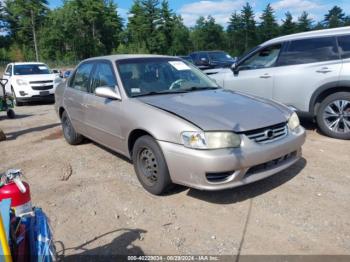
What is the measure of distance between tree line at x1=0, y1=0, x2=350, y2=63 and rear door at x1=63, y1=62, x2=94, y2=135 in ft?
171

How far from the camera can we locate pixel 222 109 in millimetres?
3961

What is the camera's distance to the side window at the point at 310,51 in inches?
241

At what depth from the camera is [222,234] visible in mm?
3246

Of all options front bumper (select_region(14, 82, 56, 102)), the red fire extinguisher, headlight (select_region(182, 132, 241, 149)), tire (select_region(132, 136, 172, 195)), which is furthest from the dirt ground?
front bumper (select_region(14, 82, 56, 102))

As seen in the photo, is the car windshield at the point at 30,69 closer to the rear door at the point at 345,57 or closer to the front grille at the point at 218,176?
the rear door at the point at 345,57

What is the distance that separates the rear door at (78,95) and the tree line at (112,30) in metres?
52.3

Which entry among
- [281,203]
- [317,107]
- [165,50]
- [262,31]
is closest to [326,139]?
[317,107]

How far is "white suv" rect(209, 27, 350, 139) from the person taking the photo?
595cm

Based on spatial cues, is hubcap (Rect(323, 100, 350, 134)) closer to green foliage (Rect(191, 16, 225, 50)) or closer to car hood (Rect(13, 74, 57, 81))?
car hood (Rect(13, 74, 57, 81))

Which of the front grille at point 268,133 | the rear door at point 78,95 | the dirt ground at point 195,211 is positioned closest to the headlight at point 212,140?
the front grille at point 268,133

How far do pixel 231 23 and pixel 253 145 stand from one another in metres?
78.8

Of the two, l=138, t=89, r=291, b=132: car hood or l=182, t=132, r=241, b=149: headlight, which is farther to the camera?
l=138, t=89, r=291, b=132: car hood

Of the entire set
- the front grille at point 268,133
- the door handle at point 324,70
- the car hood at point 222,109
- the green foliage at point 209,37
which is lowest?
the front grille at point 268,133

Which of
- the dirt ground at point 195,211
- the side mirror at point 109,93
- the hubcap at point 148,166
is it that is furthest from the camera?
the side mirror at point 109,93
